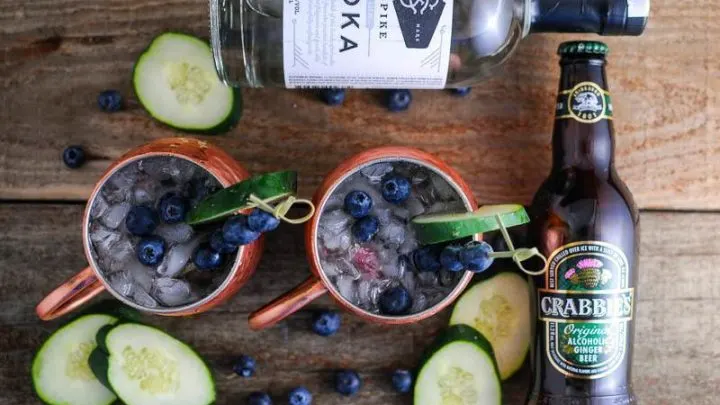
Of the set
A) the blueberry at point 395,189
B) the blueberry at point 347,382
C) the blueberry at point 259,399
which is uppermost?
the blueberry at point 395,189

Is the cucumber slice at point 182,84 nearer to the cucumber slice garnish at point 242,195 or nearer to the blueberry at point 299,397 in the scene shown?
the cucumber slice garnish at point 242,195

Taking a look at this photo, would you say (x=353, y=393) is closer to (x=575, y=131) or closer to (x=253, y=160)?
(x=253, y=160)

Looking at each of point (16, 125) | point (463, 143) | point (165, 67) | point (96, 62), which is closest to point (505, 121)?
point (463, 143)

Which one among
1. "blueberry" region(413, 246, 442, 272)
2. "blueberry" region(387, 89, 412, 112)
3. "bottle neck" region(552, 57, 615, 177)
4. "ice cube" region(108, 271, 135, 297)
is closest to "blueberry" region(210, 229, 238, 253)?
"ice cube" region(108, 271, 135, 297)

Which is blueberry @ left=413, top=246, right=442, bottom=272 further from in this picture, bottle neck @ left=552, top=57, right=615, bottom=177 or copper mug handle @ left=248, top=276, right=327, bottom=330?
bottle neck @ left=552, top=57, right=615, bottom=177

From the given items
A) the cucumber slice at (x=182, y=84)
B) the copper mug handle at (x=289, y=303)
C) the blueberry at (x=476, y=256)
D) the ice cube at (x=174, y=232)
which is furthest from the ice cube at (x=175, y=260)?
the blueberry at (x=476, y=256)

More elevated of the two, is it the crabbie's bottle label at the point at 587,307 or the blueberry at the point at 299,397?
the crabbie's bottle label at the point at 587,307
